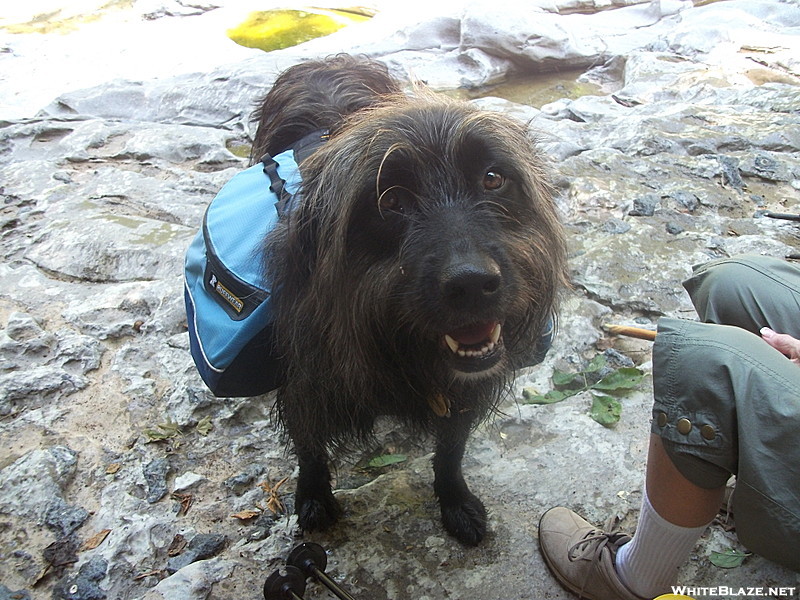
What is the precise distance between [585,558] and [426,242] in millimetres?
979

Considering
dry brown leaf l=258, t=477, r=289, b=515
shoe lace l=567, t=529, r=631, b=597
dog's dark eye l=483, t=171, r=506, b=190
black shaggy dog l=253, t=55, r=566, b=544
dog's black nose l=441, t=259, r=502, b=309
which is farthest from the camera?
dry brown leaf l=258, t=477, r=289, b=515

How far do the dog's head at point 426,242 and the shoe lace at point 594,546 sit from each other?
570mm

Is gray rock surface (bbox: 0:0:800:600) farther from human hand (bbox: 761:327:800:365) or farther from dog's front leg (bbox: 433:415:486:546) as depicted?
human hand (bbox: 761:327:800:365)

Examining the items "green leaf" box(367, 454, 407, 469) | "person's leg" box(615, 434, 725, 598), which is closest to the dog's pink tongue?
"person's leg" box(615, 434, 725, 598)

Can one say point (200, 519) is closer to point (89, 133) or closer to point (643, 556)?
point (643, 556)

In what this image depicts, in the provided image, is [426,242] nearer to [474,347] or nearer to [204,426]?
[474,347]

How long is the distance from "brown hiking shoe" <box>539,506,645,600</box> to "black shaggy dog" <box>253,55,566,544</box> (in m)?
0.24

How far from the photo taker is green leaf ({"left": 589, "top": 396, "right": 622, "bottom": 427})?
89.4 inches

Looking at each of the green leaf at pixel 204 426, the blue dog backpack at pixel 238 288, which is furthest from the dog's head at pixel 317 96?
the green leaf at pixel 204 426

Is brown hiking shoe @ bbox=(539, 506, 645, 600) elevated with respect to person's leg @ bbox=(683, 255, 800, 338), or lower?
lower

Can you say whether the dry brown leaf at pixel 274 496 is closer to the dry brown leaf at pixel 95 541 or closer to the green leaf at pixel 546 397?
the dry brown leaf at pixel 95 541

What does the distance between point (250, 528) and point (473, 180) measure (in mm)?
1316

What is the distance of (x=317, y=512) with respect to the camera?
206 cm

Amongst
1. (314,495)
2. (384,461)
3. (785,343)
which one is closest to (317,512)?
(314,495)
